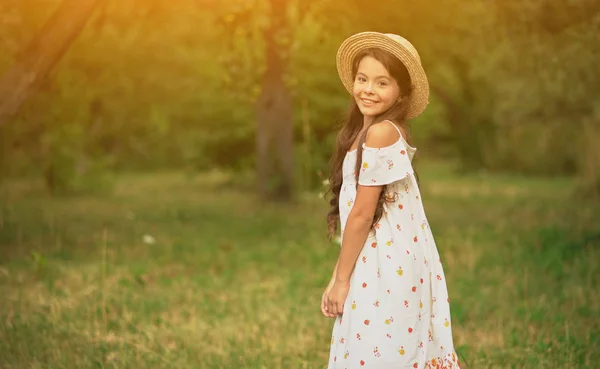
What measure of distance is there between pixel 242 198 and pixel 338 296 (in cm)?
1354

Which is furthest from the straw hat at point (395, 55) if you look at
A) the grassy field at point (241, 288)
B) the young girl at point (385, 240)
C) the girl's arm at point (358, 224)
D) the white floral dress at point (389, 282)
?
the grassy field at point (241, 288)

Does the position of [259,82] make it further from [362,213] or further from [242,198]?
[362,213]

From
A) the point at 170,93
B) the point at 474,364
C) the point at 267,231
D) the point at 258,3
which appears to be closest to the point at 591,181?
the point at 267,231

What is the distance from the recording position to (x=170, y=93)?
24109 millimetres

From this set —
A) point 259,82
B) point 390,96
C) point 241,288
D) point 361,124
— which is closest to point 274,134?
point 259,82

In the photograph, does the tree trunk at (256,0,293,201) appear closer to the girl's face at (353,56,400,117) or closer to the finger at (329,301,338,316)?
the girl's face at (353,56,400,117)

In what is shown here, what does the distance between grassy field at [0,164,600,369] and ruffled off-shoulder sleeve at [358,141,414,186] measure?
2028 mm

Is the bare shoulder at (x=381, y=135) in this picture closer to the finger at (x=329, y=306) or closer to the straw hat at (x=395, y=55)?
the straw hat at (x=395, y=55)

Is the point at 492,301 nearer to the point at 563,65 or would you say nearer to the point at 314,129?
the point at 563,65

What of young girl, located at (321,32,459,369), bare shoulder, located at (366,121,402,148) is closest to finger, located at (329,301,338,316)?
young girl, located at (321,32,459,369)

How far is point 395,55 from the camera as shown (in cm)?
356

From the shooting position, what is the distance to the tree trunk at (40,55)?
776 centimetres

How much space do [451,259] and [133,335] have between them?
390 cm

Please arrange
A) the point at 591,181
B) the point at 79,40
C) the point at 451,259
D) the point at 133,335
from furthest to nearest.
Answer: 1. the point at 591,181
2. the point at 79,40
3. the point at 451,259
4. the point at 133,335
